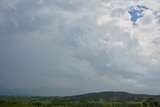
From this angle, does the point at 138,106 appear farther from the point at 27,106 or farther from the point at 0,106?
the point at 0,106

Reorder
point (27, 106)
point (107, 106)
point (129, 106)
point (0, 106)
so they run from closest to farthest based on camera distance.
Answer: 1. point (0, 106)
2. point (27, 106)
3. point (129, 106)
4. point (107, 106)

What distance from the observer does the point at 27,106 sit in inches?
5778

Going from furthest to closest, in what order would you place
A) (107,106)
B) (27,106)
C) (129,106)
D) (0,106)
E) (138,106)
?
(107,106) → (129,106) → (138,106) → (27,106) → (0,106)

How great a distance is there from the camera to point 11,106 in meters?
140

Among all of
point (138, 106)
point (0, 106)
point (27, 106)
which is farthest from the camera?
point (138, 106)

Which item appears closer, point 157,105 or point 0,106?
point 0,106

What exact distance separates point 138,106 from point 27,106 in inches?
2117

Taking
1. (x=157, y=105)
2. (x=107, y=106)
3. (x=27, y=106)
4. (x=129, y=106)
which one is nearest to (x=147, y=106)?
(x=157, y=105)

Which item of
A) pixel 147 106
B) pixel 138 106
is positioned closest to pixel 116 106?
pixel 138 106

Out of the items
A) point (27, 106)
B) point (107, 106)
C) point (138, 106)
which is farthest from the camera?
point (107, 106)

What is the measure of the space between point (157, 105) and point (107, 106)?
147 ft

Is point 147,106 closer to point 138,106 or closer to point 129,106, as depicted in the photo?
point 138,106

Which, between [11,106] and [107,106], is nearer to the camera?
[11,106]

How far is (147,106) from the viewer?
15450 cm
